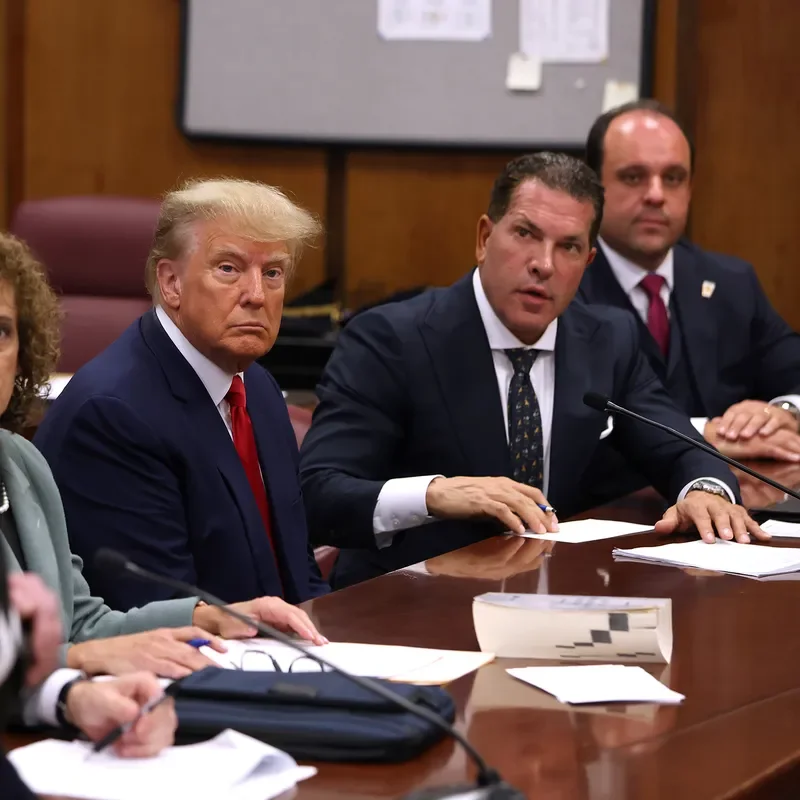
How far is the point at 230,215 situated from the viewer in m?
2.28

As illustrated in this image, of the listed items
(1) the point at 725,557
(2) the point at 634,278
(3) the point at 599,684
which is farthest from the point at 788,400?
(3) the point at 599,684

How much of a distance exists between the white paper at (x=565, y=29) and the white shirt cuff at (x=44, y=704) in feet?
12.8

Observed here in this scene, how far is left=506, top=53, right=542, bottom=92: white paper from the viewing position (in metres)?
4.91

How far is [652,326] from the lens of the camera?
3.69m

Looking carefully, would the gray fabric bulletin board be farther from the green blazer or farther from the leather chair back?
the green blazer

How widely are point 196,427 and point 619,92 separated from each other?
3061mm

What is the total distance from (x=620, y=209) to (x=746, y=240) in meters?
1.42

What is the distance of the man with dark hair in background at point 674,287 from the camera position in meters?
3.68

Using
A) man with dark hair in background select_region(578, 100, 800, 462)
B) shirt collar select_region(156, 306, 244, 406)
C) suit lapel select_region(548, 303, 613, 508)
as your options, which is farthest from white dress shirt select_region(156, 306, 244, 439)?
man with dark hair in background select_region(578, 100, 800, 462)

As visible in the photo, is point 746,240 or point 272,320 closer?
point 272,320

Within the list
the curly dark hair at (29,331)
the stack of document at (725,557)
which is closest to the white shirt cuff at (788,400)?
the stack of document at (725,557)

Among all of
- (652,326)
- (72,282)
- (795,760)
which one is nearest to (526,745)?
(795,760)

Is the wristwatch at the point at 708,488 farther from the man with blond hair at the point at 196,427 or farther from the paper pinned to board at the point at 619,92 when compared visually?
the paper pinned to board at the point at 619,92

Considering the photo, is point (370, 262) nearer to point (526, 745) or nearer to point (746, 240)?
point (746, 240)
